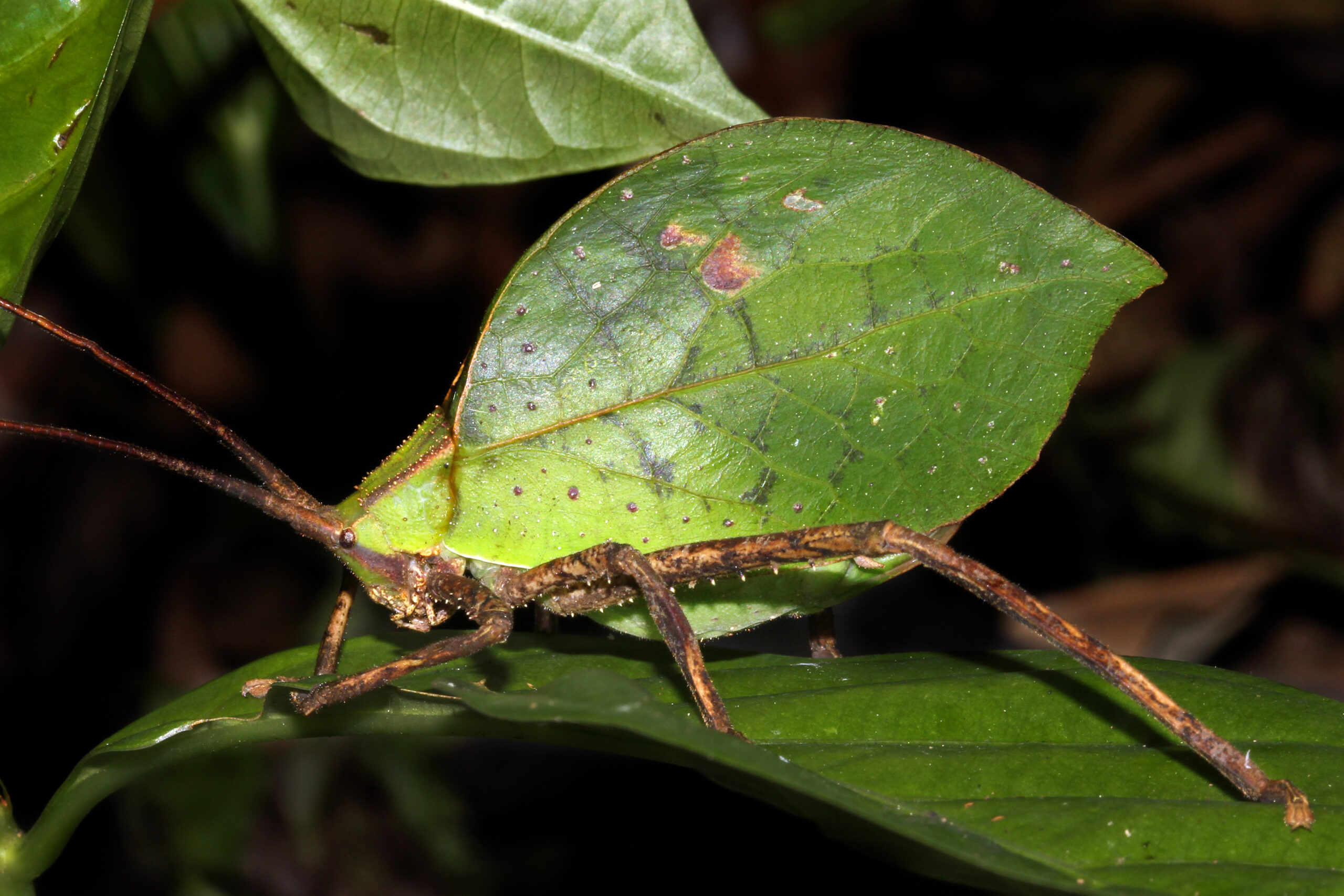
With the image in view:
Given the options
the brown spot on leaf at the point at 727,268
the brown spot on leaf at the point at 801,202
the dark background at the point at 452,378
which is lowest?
the dark background at the point at 452,378

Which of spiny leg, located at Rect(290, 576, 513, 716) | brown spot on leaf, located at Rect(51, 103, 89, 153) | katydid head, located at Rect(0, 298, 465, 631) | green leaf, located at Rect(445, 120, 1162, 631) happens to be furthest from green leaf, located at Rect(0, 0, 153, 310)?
spiny leg, located at Rect(290, 576, 513, 716)

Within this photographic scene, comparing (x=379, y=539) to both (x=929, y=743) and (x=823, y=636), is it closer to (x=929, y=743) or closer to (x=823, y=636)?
(x=823, y=636)

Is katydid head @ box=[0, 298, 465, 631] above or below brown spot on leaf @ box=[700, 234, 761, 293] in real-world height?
below

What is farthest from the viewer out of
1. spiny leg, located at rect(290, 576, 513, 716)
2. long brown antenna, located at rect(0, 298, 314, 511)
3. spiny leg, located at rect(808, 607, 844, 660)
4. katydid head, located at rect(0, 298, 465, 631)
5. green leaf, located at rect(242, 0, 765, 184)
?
spiny leg, located at rect(808, 607, 844, 660)

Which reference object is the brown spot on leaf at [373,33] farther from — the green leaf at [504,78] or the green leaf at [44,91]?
the green leaf at [44,91]

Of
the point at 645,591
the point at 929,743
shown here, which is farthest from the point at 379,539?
the point at 929,743

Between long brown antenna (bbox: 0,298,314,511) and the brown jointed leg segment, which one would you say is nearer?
long brown antenna (bbox: 0,298,314,511)

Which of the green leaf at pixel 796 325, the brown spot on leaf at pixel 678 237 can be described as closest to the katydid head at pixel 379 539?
the green leaf at pixel 796 325

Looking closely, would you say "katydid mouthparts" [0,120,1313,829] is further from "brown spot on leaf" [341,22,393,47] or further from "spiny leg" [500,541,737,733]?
"brown spot on leaf" [341,22,393,47]

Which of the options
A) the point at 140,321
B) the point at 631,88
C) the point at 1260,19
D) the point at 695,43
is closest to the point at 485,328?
the point at 631,88
